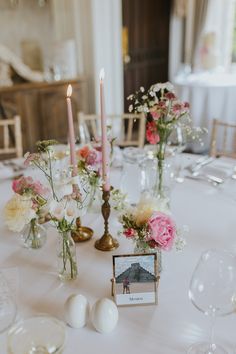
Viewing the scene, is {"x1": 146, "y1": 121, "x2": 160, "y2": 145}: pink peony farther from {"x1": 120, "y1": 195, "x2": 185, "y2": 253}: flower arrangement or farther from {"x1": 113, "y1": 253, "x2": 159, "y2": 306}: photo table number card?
{"x1": 113, "y1": 253, "x2": 159, "y2": 306}: photo table number card

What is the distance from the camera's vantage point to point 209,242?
1.27 meters

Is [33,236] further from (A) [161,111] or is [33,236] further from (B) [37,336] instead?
(A) [161,111]

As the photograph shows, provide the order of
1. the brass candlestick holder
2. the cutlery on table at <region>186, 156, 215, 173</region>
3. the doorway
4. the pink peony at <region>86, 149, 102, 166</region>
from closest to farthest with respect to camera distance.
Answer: the brass candlestick holder < the pink peony at <region>86, 149, 102, 166</region> < the cutlery on table at <region>186, 156, 215, 173</region> < the doorway

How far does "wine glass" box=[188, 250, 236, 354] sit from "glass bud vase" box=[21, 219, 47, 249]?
0.58 meters

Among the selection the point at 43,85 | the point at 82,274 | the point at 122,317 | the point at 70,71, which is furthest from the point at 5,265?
the point at 70,71

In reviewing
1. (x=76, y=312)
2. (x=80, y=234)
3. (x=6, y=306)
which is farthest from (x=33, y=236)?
(x=76, y=312)

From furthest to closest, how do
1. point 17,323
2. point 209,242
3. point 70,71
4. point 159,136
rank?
1. point 70,71
2. point 159,136
3. point 209,242
4. point 17,323

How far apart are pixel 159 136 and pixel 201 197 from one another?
0.33 metres

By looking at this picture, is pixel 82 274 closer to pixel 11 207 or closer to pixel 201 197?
pixel 11 207

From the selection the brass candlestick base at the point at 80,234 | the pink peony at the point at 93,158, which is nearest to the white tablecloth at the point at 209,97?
the pink peony at the point at 93,158

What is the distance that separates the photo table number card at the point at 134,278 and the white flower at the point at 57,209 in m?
0.18

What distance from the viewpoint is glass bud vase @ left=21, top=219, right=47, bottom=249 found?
1.25 metres

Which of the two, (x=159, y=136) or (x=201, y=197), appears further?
(x=201, y=197)

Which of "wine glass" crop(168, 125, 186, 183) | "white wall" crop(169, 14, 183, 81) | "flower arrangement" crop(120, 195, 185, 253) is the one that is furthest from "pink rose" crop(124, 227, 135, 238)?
"white wall" crop(169, 14, 183, 81)
